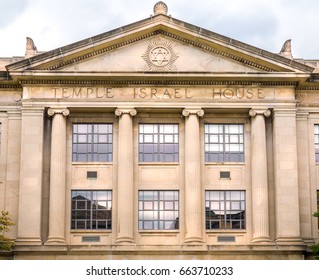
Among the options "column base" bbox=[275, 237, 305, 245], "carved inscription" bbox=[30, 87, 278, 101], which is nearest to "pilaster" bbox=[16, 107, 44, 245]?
"carved inscription" bbox=[30, 87, 278, 101]

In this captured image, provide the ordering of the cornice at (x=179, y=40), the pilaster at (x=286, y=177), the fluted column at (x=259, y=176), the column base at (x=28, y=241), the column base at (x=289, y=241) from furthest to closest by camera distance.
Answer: the cornice at (x=179, y=40), the fluted column at (x=259, y=176), the pilaster at (x=286, y=177), the column base at (x=289, y=241), the column base at (x=28, y=241)

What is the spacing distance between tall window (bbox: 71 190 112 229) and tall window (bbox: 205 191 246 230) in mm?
5559

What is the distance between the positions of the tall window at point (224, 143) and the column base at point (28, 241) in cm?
1049

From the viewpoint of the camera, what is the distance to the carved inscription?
4503 cm

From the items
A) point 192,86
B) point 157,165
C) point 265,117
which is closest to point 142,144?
point 157,165

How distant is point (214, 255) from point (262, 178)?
5.08 m

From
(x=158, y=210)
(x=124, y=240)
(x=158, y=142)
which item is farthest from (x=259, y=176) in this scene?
(x=124, y=240)

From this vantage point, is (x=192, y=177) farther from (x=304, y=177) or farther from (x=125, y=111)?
(x=304, y=177)

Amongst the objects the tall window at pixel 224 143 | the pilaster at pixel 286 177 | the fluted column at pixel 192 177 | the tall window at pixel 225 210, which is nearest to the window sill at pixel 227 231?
the tall window at pixel 225 210

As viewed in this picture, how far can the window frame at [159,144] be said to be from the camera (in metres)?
45.4

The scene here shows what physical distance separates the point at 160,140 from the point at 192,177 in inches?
119

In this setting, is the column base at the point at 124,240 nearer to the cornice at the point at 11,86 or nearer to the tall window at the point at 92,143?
the tall window at the point at 92,143

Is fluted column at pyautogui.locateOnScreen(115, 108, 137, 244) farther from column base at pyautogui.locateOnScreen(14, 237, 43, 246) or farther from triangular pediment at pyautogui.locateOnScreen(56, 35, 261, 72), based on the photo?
column base at pyautogui.locateOnScreen(14, 237, 43, 246)

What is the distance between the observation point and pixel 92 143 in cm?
4538
